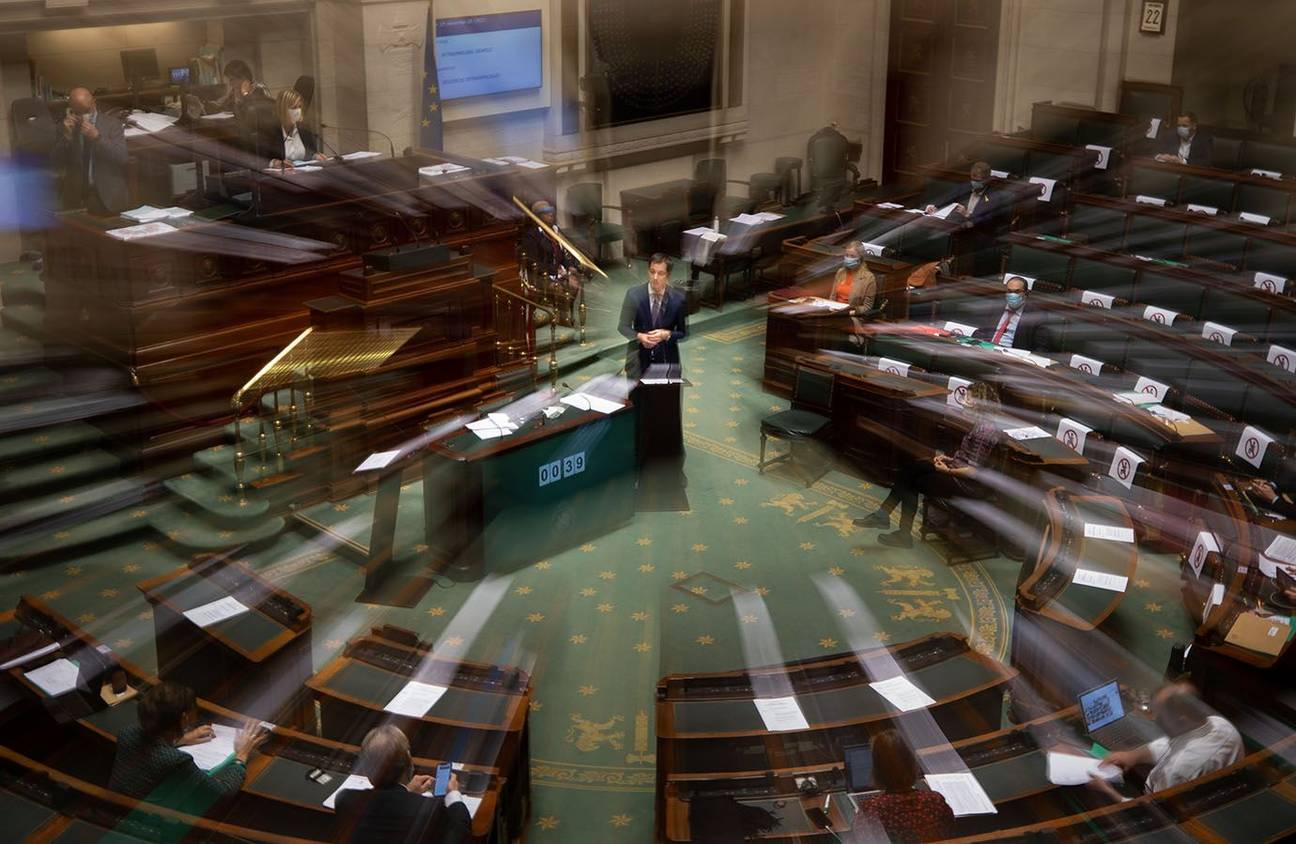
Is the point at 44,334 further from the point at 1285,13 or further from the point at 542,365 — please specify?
the point at 1285,13

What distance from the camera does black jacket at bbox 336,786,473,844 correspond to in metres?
4.86

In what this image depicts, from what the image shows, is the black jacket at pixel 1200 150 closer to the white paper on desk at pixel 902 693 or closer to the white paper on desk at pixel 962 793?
the white paper on desk at pixel 902 693

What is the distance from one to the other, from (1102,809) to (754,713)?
144cm

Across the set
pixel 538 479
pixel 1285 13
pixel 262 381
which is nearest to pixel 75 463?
pixel 262 381

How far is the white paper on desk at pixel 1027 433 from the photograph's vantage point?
8.42 metres

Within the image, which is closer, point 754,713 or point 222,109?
point 754,713

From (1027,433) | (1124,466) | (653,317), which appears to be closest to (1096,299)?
(1027,433)

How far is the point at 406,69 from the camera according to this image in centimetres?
1235

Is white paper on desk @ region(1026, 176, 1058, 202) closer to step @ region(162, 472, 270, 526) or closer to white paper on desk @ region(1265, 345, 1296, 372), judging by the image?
white paper on desk @ region(1265, 345, 1296, 372)

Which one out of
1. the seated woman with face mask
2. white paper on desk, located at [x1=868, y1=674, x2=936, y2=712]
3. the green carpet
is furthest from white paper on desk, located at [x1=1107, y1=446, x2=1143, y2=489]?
the seated woman with face mask

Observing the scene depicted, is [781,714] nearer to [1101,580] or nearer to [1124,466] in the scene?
[1101,580]

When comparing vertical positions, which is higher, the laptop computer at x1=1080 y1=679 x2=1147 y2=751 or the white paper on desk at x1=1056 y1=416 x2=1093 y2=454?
the white paper on desk at x1=1056 y1=416 x2=1093 y2=454

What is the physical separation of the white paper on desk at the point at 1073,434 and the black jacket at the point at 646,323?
253cm

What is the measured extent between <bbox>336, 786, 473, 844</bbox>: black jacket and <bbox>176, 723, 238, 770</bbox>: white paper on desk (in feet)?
2.00
